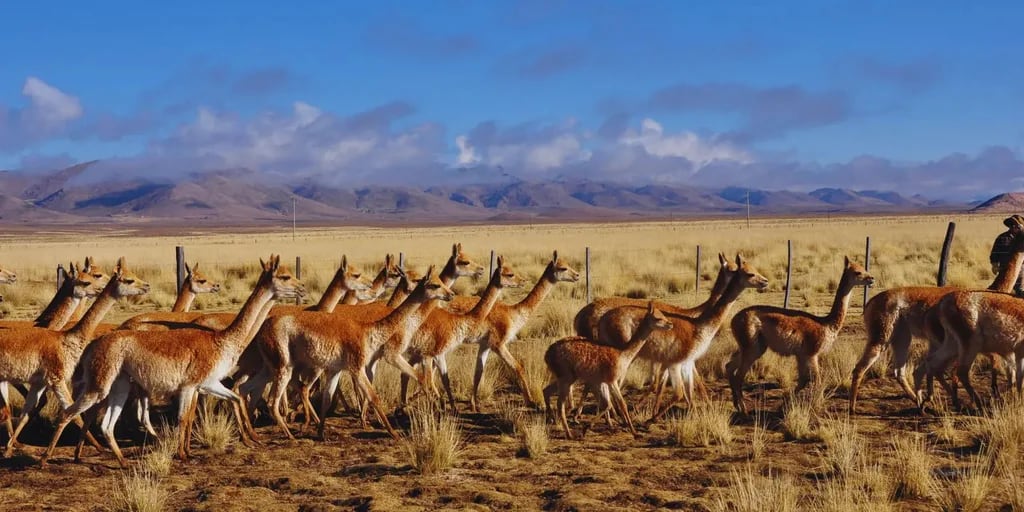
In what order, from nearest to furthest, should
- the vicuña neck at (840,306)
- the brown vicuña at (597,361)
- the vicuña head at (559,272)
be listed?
the brown vicuña at (597,361)
the vicuña neck at (840,306)
the vicuña head at (559,272)

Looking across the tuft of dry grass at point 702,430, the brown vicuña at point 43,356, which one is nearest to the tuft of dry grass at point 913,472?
the tuft of dry grass at point 702,430

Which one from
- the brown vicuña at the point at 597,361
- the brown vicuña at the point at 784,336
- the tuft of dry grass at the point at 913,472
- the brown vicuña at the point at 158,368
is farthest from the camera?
the brown vicuña at the point at 784,336

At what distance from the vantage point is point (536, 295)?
1209cm

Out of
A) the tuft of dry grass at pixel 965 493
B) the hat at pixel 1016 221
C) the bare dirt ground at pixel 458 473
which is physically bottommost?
the bare dirt ground at pixel 458 473

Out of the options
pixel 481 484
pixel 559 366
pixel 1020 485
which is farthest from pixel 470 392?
pixel 1020 485

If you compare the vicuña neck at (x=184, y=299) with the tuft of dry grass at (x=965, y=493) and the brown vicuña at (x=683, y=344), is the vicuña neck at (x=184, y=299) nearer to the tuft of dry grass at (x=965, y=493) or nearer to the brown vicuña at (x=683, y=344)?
the brown vicuña at (x=683, y=344)

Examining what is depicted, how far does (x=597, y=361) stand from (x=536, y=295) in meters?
2.41

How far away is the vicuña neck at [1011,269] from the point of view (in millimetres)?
11844

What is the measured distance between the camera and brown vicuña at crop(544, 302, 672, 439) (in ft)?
32.2

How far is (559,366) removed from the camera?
9.92 metres

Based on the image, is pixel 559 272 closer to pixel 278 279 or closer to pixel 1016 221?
pixel 278 279

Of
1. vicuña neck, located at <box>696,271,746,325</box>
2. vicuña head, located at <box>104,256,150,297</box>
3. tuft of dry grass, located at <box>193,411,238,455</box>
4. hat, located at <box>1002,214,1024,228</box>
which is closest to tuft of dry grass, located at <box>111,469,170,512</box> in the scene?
tuft of dry grass, located at <box>193,411,238,455</box>

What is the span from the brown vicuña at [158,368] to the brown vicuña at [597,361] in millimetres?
3038

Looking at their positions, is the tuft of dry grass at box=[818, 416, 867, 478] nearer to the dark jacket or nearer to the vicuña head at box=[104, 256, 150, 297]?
the dark jacket
